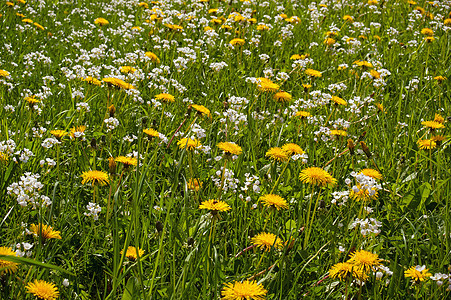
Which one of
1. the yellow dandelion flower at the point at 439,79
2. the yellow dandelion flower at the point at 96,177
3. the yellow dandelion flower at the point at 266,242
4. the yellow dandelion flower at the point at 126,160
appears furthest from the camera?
the yellow dandelion flower at the point at 439,79

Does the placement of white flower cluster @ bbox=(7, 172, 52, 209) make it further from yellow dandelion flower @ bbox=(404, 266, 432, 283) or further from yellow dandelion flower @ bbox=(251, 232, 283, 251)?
yellow dandelion flower @ bbox=(404, 266, 432, 283)

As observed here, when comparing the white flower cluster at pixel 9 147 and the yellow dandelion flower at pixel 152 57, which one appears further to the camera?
the yellow dandelion flower at pixel 152 57

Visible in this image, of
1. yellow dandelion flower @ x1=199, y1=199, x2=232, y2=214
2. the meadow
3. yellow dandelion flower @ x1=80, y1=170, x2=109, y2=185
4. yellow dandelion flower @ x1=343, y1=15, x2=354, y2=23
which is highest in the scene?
yellow dandelion flower @ x1=343, y1=15, x2=354, y2=23

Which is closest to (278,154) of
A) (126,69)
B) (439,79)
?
(126,69)

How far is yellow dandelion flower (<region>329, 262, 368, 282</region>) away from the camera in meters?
1.61

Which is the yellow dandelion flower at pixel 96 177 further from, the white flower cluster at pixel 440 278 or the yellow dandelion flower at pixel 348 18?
the yellow dandelion flower at pixel 348 18

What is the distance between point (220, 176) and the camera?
2.29 meters

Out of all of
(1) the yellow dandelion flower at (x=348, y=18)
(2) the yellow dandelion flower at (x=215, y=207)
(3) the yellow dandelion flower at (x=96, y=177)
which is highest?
(1) the yellow dandelion flower at (x=348, y=18)

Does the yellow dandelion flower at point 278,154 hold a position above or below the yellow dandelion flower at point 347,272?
above

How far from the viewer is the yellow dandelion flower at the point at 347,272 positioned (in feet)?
5.27

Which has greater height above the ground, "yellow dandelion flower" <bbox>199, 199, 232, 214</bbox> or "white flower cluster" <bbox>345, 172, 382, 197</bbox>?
"white flower cluster" <bbox>345, 172, 382, 197</bbox>

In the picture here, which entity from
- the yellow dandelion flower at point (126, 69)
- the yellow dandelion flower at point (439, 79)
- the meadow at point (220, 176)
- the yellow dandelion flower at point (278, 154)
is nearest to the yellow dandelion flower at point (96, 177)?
the meadow at point (220, 176)

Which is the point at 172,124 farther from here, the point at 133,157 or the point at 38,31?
the point at 38,31

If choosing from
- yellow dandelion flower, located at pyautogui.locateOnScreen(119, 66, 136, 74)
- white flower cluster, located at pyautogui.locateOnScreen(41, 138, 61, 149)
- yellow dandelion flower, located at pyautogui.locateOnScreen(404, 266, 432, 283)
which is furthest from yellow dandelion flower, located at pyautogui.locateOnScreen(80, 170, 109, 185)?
yellow dandelion flower, located at pyautogui.locateOnScreen(119, 66, 136, 74)
